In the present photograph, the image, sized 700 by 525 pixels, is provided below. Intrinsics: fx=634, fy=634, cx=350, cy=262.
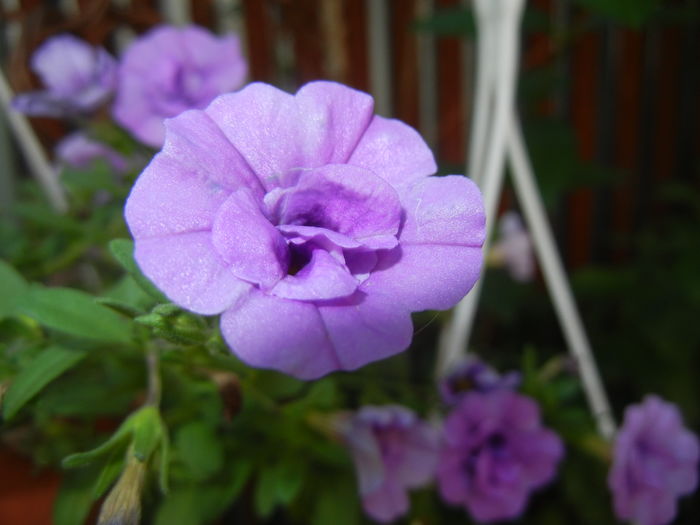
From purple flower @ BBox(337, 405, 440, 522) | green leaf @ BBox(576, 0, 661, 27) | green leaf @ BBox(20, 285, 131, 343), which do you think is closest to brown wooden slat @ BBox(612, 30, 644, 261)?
green leaf @ BBox(576, 0, 661, 27)

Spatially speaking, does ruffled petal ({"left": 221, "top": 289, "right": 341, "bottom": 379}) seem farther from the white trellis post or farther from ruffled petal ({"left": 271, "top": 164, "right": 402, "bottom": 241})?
the white trellis post

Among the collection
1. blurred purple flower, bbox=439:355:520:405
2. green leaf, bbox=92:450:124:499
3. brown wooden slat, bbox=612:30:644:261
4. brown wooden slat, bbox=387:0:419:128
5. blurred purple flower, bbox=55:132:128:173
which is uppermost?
blurred purple flower, bbox=55:132:128:173

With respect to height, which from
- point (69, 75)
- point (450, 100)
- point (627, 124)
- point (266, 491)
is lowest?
point (627, 124)

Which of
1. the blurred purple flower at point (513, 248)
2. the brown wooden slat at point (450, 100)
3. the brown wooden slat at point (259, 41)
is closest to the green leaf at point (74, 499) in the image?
the blurred purple flower at point (513, 248)

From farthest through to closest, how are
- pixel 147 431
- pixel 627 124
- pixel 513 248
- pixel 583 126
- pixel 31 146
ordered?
pixel 627 124, pixel 583 126, pixel 513 248, pixel 31 146, pixel 147 431

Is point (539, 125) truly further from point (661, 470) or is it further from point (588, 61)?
point (588, 61)

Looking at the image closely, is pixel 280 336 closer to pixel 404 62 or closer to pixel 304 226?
pixel 304 226

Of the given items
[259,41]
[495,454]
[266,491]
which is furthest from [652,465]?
→ [259,41]

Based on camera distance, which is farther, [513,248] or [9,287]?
[513,248]
